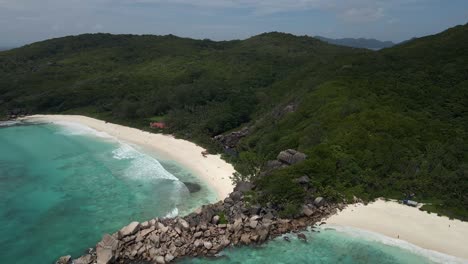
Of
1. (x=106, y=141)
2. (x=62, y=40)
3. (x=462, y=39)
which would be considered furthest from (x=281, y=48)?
(x=62, y=40)

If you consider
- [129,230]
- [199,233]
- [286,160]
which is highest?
[286,160]

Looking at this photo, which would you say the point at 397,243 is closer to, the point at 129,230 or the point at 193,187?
the point at 129,230

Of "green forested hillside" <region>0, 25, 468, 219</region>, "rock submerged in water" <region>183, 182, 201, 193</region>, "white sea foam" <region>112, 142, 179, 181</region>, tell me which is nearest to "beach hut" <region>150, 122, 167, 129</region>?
"green forested hillside" <region>0, 25, 468, 219</region>

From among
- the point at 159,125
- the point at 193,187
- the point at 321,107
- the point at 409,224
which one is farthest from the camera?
the point at 159,125

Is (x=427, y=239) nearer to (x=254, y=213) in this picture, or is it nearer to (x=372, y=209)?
(x=372, y=209)

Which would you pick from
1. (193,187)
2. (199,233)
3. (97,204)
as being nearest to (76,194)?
(97,204)

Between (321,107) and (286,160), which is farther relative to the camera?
(321,107)
